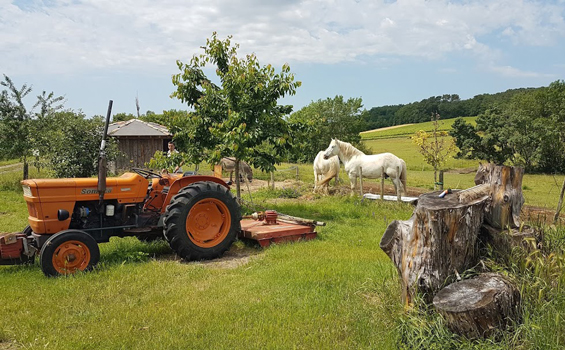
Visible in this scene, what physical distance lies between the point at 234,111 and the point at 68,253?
5.77m

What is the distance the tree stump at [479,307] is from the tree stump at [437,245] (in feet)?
0.78

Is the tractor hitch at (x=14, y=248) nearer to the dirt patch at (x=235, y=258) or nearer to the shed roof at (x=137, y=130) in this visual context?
the dirt patch at (x=235, y=258)

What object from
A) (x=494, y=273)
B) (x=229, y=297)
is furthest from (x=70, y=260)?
(x=494, y=273)

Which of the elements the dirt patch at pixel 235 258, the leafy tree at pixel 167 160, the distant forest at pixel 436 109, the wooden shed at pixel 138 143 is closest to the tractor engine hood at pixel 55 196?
the dirt patch at pixel 235 258

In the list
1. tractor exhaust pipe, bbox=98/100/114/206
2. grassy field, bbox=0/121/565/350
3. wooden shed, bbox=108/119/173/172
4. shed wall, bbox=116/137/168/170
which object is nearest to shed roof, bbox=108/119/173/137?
wooden shed, bbox=108/119/173/172

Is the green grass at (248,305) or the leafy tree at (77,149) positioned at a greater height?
the leafy tree at (77,149)

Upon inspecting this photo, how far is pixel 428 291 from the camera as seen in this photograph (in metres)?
4.09

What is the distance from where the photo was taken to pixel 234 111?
11.1 meters

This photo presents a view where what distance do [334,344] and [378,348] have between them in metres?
0.39

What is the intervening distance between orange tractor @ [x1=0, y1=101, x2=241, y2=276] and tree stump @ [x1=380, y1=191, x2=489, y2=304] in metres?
3.88

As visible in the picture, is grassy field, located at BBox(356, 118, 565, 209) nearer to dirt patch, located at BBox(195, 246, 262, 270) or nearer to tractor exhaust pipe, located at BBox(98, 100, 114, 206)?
dirt patch, located at BBox(195, 246, 262, 270)

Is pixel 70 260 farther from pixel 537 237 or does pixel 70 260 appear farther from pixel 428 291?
pixel 537 237

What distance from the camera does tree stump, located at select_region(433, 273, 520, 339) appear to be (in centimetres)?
362

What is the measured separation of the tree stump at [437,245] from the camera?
13.3ft
